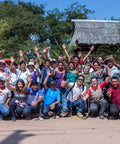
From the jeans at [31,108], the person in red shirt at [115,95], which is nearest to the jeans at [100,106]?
the person in red shirt at [115,95]

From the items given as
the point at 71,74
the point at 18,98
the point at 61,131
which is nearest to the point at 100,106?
the point at 71,74

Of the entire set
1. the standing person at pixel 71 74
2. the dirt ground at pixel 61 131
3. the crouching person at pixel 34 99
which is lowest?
the dirt ground at pixel 61 131

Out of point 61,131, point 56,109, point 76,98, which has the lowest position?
point 61,131

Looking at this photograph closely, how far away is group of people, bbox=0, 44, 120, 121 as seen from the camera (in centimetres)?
517

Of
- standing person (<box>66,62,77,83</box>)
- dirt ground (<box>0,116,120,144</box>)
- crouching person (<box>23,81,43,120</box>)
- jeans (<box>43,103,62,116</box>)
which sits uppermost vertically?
standing person (<box>66,62,77,83</box>)

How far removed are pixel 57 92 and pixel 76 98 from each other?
0.61 m

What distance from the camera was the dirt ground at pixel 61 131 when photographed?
3520mm

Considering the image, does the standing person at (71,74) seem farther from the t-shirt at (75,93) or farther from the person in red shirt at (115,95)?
the person in red shirt at (115,95)

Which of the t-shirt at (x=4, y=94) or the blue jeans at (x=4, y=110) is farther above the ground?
the t-shirt at (x=4, y=94)

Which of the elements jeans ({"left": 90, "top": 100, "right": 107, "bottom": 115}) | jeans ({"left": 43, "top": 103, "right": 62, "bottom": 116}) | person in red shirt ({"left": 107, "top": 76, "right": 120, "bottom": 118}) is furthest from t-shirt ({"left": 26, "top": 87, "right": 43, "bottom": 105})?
person in red shirt ({"left": 107, "top": 76, "right": 120, "bottom": 118})

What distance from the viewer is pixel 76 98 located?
5566mm

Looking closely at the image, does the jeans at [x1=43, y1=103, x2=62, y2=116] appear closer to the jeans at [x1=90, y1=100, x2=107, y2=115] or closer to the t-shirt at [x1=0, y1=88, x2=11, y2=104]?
the jeans at [x1=90, y1=100, x2=107, y2=115]

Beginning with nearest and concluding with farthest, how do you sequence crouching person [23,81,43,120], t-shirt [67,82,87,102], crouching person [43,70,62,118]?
crouching person [23,81,43,120]
crouching person [43,70,62,118]
t-shirt [67,82,87,102]

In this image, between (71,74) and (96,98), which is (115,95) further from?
(71,74)
